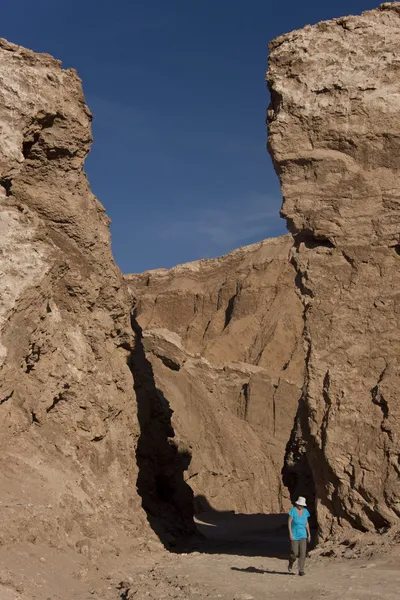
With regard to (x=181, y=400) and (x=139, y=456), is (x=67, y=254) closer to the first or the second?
(x=139, y=456)

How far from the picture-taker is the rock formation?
9961 mm

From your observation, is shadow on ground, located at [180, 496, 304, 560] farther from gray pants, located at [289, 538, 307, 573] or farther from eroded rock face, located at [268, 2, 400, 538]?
eroded rock face, located at [268, 2, 400, 538]

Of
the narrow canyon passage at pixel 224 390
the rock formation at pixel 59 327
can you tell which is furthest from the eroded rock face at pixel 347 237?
the narrow canyon passage at pixel 224 390

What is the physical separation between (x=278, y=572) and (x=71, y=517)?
2.68 m

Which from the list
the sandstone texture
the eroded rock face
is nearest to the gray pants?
the eroded rock face

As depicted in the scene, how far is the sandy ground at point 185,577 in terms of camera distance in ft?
23.3

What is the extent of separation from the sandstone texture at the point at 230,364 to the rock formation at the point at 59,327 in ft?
20.0

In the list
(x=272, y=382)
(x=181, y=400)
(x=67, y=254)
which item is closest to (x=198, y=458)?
(x=181, y=400)

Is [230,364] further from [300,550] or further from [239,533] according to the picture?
[300,550]

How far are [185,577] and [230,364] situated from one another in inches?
1049

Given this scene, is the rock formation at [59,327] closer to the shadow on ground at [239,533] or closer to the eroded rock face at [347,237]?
the shadow on ground at [239,533]

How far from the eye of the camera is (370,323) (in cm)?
1001

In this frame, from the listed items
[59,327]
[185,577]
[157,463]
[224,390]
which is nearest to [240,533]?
[157,463]

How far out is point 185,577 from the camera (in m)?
8.68
